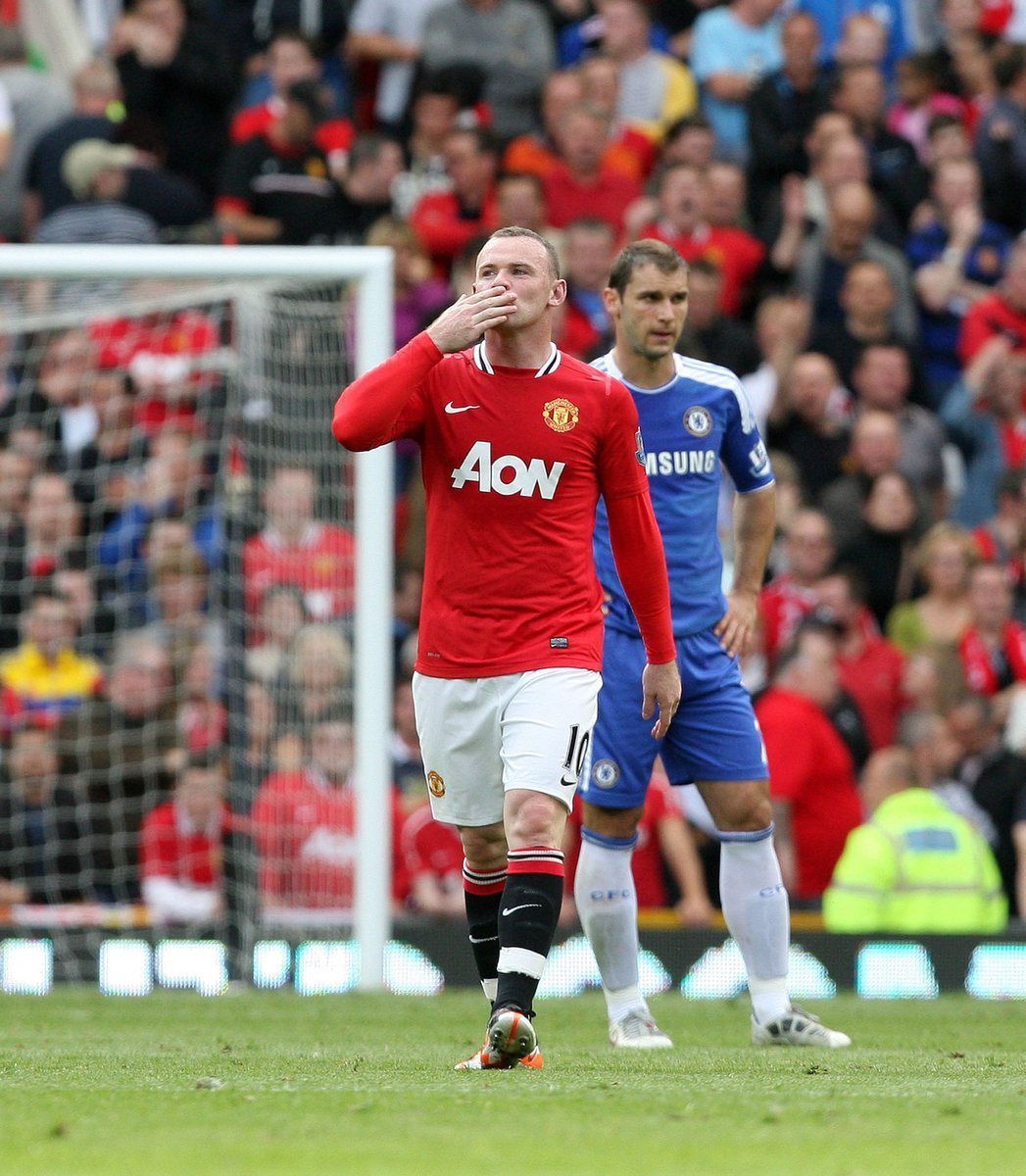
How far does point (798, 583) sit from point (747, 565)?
18.5 feet

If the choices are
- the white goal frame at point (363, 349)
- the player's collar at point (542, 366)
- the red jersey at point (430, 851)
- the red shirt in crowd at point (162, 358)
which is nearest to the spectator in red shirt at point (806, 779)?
the red jersey at point (430, 851)

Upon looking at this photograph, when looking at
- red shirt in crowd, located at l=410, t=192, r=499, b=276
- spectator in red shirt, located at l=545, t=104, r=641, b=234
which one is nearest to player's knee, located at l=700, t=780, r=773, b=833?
red shirt in crowd, located at l=410, t=192, r=499, b=276

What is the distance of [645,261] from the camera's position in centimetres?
750

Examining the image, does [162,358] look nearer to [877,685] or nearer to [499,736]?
[877,685]

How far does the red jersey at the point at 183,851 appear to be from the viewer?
475 inches

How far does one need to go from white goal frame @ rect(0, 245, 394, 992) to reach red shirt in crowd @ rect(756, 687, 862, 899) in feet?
6.88

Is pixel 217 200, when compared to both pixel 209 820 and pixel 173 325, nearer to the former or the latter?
pixel 173 325

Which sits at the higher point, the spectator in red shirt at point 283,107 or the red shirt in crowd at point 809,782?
the spectator in red shirt at point 283,107

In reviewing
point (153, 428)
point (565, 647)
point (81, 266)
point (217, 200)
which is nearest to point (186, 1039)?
point (565, 647)

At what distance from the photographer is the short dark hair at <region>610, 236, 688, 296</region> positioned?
7484 millimetres

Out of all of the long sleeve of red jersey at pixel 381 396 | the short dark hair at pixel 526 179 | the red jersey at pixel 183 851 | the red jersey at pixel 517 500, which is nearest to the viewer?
the long sleeve of red jersey at pixel 381 396

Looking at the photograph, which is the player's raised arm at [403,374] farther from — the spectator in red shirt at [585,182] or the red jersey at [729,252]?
the spectator in red shirt at [585,182]

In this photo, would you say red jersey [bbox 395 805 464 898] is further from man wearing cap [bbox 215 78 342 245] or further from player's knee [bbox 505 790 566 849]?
player's knee [bbox 505 790 566 849]

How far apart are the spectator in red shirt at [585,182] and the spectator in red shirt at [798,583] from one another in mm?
3292
